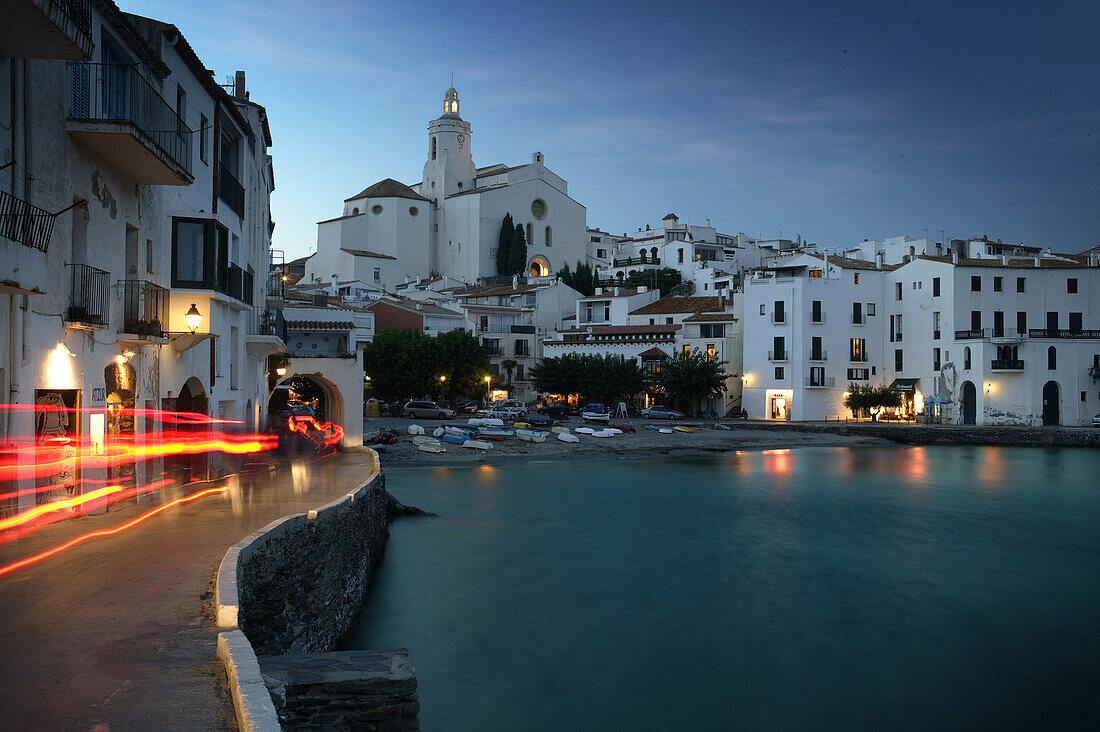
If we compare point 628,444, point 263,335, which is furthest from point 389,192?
point 263,335

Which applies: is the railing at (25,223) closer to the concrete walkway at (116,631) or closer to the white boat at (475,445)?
the concrete walkway at (116,631)

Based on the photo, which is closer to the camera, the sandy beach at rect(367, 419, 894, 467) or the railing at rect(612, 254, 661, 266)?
the sandy beach at rect(367, 419, 894, 467)

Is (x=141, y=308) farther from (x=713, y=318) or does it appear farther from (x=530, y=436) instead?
(x=713, y=318)

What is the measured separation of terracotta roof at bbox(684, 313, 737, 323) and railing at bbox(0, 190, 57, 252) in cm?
4974

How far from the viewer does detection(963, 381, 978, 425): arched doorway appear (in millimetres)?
49594

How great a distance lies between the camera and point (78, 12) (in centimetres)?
970

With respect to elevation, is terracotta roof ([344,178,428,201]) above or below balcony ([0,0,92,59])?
above

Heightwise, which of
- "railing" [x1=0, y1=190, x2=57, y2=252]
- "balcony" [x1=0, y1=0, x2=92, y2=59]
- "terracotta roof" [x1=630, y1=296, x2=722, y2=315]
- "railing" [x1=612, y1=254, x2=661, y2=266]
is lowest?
"railing" [x1=0, y1=190, x2=57, y2=252]

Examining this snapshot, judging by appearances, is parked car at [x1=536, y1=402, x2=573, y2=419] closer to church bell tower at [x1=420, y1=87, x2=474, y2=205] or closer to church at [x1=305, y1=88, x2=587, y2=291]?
church at [x1=305, y1=88, x2=587, y2=291]

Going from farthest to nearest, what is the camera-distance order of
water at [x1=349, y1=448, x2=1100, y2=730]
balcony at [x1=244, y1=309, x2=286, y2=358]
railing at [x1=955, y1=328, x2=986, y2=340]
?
railing at [x1=955, y1=328, x2=986, y2=340] < balcony at [x1=244, y1=309, x2=286, y2=358] < water at [x1=349, y1=448, x2=1100, y2=730]

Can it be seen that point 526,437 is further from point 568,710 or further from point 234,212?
point 568,710

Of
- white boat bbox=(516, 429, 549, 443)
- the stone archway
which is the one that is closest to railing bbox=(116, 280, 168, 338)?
white boat bbox=(516, 429, 549, 443)

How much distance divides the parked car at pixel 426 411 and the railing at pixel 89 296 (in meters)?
35.4

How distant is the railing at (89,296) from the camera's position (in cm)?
1084
